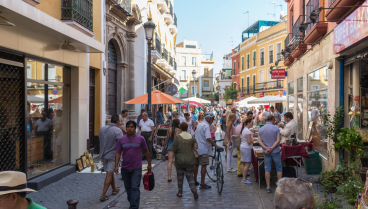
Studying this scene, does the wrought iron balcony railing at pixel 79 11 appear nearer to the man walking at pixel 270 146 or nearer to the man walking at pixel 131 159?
the man walking at pixel 131 159

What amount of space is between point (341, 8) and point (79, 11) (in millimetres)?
6821

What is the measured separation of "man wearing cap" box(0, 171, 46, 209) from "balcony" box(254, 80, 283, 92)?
115 feet

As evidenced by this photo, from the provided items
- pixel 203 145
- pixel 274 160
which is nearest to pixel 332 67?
pixel 274 160

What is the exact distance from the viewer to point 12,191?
252cm

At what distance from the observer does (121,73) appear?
16.4 m

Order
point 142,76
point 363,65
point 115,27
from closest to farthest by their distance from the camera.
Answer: point 363,65 < point 115,27 < point 142,76

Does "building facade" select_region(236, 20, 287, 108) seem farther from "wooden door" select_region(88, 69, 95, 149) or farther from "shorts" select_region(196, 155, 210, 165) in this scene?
"shorts" select_region(196, 155, 210, 165)

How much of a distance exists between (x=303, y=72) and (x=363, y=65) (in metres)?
5.48

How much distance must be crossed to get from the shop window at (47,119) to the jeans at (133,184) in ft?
10.2

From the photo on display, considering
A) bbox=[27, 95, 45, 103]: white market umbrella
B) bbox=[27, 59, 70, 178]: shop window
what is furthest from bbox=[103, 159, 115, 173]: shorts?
bbox=[27, 95, 45, 103]: white market umbrella

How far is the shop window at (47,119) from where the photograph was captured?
8414 mm

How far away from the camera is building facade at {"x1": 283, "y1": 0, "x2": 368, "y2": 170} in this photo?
712cm

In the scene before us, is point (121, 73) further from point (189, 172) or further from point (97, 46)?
point (189, 172)

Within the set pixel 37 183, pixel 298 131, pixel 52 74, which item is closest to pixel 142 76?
pixel 298 131
